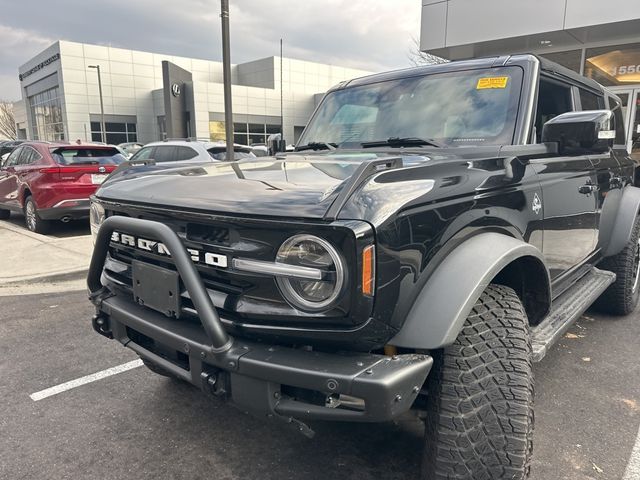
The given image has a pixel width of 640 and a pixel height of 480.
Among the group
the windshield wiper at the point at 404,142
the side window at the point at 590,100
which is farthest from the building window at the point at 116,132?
the windshield wiper at the point at 404,142

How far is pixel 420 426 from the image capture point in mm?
2691

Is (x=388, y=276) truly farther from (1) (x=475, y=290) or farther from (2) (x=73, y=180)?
(2) (x=73, y=180)

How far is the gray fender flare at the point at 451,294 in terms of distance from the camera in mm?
1683

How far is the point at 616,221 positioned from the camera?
12.6 ft

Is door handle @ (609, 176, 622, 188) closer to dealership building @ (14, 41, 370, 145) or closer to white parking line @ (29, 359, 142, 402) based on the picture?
white parking line @ (29, 359, 142, 402)

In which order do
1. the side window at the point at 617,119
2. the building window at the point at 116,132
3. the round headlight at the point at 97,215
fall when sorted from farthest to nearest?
the building window at the point at 116,132, the side window at the point at 617,119, the round headlight at the point at 97,215

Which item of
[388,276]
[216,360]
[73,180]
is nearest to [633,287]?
[388,276]

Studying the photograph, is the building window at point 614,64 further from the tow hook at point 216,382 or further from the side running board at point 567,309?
the tow hook at point 216,382

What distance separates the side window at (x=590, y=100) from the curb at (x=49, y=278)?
555 cm

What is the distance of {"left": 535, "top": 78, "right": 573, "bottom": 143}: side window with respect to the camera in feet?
9.50

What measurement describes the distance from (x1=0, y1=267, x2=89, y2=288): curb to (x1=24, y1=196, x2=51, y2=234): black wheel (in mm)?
2815

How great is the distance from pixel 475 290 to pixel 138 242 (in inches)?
55.9

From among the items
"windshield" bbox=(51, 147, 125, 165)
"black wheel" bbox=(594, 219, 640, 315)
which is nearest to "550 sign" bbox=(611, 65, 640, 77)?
"black wheel" bbox=(594, 219, 640, 315)

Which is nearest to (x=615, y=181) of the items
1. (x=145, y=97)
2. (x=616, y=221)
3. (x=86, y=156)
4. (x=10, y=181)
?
(x=616, y=221)
